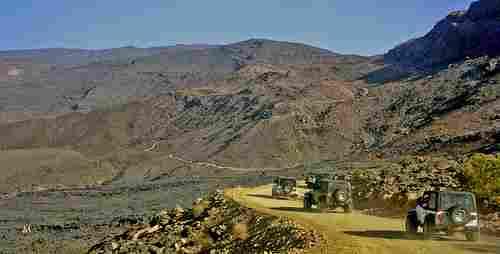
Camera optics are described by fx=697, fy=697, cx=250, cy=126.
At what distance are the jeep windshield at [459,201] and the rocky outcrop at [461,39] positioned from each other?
114518 mm

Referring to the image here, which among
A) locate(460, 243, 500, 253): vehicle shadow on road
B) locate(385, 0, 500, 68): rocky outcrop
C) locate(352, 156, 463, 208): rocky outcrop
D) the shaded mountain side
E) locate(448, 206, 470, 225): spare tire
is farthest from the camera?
locate(385, 0, 500, 68): rocky outcrop

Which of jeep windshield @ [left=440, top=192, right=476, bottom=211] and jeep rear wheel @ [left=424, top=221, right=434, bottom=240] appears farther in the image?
jeep rear wheel @ [left=424, top=221, right=434, bottom=240]

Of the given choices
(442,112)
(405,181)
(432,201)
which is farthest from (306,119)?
(432,201)

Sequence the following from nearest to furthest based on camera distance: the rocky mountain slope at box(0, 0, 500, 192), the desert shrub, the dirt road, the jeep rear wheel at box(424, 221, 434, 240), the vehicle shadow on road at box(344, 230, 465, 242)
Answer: the dirt road → the jeep rear wheel at box(424, 221, 434, 240) → the vehicle shadow on road at box(344, 230, 465, 242) → the desert shrub → the rocky mountain slope at box(0, 0, 500, 192)

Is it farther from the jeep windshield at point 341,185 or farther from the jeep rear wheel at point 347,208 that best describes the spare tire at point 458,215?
the jeep windshield at point 341,185

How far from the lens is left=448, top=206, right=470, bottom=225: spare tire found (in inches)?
727

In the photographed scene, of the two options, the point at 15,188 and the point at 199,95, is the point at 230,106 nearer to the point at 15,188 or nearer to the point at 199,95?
the point at 199,95

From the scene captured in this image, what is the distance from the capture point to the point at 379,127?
11031 cm

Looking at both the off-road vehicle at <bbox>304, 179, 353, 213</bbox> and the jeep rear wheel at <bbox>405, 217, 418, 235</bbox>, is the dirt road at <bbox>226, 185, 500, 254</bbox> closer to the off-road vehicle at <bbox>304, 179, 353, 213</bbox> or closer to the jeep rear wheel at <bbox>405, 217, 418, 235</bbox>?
the jeep rear wheel at <bbox>405, 217, 418, 235</bbox>

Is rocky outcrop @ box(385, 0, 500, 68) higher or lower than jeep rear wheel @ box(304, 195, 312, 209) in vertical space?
higher

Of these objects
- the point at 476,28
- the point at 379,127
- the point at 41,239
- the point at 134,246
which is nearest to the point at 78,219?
the point at 41,239

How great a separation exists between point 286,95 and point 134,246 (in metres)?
126

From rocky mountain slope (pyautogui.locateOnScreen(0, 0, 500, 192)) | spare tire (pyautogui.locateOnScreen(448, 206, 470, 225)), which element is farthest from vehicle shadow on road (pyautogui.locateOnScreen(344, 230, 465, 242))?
rocky mountain slope (pyautogui.locateOnScreen(0, 0, 500, 192))

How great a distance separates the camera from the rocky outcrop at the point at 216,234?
18.6 m
